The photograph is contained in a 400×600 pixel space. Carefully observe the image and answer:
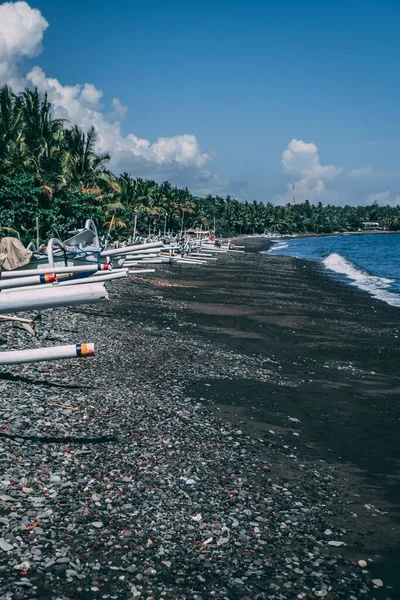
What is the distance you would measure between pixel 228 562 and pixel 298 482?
2948 millimetres

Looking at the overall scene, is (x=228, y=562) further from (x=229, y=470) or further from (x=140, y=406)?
(x=140, y=406)

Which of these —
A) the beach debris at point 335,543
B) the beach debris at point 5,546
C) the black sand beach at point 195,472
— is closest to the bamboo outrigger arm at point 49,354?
the black sand beach at point 195,472

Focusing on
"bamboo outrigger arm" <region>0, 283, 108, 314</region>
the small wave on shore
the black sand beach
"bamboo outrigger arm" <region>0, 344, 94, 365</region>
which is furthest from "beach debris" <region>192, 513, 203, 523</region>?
the small wave on shore

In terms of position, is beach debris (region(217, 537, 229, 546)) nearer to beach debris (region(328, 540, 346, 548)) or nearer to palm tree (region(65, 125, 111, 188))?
beach debris (region(328, 540, 346, 548))

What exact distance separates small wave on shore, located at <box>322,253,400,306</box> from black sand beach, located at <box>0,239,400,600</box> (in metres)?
20.5

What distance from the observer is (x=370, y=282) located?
5122 cm

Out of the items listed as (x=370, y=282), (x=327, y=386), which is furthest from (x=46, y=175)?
(x=327, y=386)

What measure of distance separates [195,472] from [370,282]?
4462 centimetres

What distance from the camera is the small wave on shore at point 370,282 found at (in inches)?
1556

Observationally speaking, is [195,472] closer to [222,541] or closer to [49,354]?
[222,541]

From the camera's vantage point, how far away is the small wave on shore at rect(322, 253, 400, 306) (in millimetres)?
39531

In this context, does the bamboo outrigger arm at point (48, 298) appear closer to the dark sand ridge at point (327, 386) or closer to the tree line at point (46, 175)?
the dark sand ridge at point (327, 386)

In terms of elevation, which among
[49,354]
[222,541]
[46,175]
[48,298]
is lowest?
[222,541]

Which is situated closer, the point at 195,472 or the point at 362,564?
the point at 362,564
